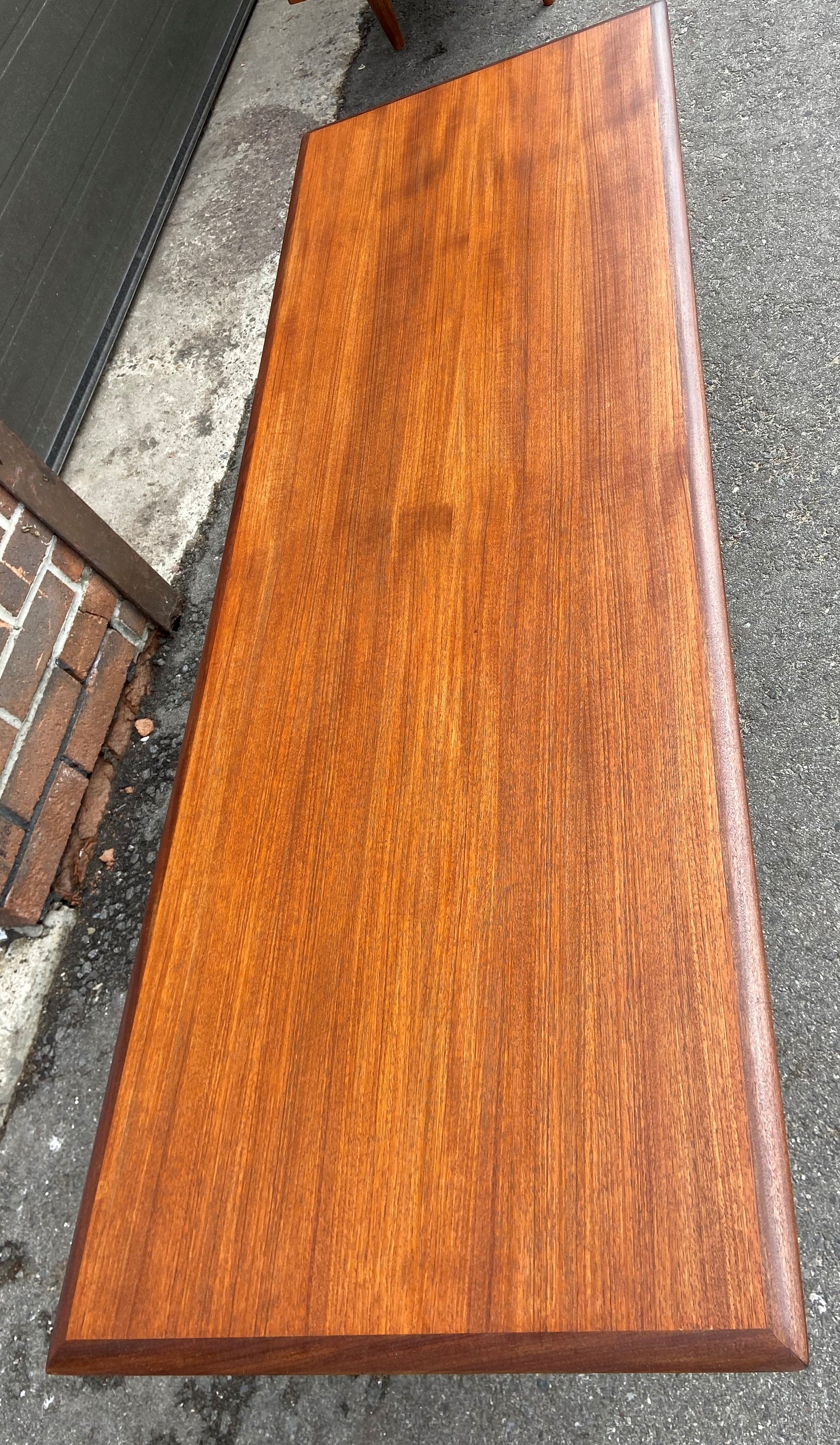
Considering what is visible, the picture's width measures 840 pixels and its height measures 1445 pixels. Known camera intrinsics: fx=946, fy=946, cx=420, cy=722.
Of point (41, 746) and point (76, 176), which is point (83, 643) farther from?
point (76, 176)

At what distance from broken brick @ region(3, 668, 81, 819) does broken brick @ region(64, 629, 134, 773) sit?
0.03 metres

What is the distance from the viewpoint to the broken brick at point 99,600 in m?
1.89

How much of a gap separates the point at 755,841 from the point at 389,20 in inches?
103

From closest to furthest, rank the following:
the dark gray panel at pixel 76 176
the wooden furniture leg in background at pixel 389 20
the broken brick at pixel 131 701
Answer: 1. the broken brick at pixel 131 701
2. the dark gray panel at pixel 76 176
3. the wooden furniture leg in background at pixel 389 20

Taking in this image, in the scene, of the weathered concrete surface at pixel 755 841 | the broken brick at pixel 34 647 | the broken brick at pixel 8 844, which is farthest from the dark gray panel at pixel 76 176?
the broken brick at pixel 8 844

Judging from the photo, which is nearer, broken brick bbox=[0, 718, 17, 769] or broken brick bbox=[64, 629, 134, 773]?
broken brick bbox=[0, 718, 17, 769]

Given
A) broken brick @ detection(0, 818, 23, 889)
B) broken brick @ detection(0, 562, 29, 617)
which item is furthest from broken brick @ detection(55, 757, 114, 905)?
broken brick @ detection(0, 562, 29, 617)

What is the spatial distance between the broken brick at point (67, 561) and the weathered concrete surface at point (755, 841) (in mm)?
311

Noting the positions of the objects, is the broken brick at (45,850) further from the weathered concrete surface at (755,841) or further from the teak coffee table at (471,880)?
the teak coffee table at (471,880)

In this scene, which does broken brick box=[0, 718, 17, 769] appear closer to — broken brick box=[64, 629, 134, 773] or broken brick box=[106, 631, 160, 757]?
broken brick box=[64, 629, 134, 773]

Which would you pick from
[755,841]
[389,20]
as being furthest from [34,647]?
[389,20]

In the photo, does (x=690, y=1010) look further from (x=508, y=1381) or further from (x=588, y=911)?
(x=508, y=1381)

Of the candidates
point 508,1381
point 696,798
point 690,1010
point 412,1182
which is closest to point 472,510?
point 696,798

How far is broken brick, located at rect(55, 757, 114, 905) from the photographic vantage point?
187cm
